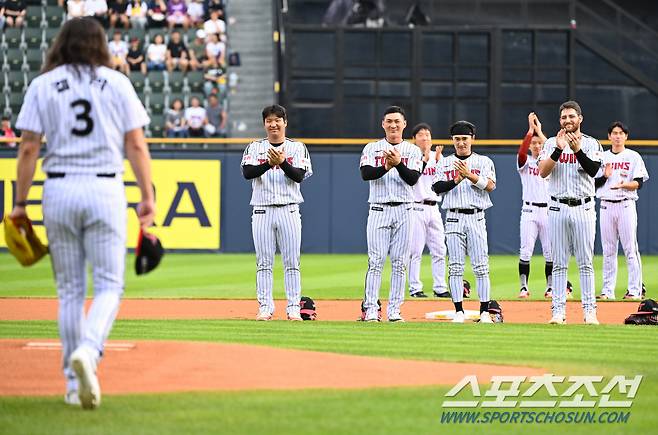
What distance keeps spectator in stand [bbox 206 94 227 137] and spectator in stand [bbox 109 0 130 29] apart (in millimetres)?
3096

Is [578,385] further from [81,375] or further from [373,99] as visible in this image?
[373,99]

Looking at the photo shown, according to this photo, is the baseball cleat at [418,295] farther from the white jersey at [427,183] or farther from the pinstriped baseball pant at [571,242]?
the pinstriped baseball pant at [571,242]

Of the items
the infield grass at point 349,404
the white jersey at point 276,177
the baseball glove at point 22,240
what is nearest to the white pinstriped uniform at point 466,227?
the white jersey at point 276,177

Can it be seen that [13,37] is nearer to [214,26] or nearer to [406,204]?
[214,26]

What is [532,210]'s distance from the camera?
15.6 metres

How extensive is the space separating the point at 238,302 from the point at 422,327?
13.3 feet

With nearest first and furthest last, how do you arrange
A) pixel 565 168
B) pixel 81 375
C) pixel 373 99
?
pixel 81 375, pixel 565 168, pixel 373 99

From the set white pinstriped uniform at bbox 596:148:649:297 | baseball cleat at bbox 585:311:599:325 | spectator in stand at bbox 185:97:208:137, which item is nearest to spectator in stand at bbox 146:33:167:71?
spectator in stand at bbox 185:97:208:137

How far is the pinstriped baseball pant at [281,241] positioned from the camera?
38.6ft

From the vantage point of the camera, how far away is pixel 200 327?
419 inches

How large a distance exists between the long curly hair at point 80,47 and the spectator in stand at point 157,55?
18650 mm

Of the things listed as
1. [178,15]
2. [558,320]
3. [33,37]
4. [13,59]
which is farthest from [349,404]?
[33,37]

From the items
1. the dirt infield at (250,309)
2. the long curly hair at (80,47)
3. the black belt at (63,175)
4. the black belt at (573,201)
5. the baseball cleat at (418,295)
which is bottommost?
the baseball cleat at (418,295)

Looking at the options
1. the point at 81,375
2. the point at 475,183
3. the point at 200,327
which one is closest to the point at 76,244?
the point at 81,375
